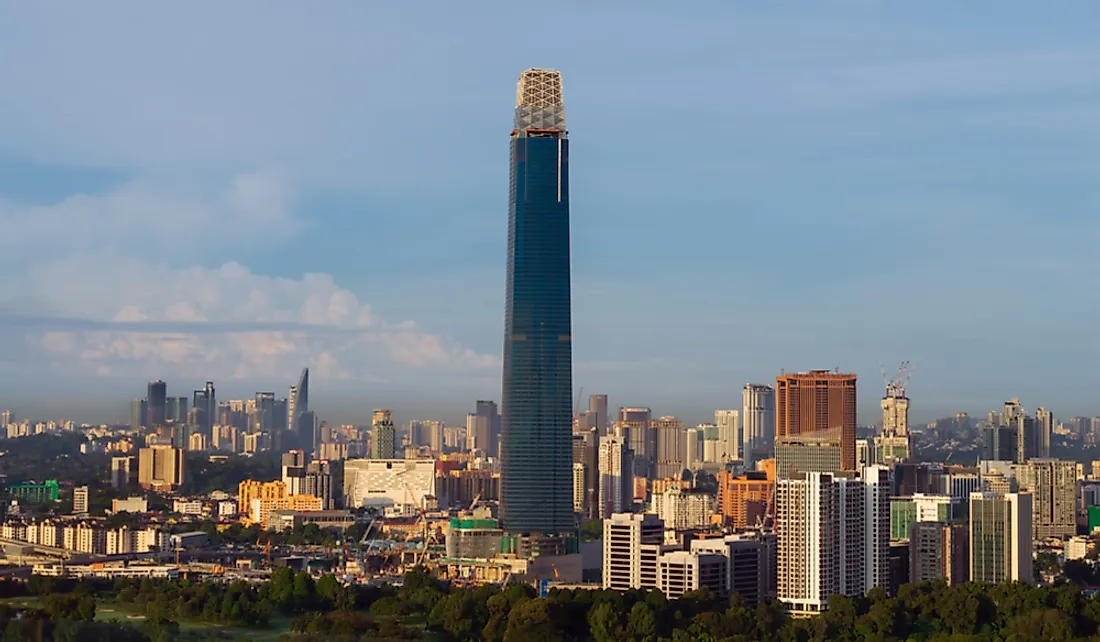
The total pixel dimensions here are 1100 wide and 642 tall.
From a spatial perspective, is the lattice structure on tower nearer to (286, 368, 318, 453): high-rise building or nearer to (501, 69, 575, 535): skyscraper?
(501, 69, 575, 535): skyscraper

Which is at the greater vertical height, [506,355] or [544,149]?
[544,149]

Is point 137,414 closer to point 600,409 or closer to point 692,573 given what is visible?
point 600,409

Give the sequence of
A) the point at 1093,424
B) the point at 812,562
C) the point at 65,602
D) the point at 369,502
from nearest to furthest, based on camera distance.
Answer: the point at 65,602 → the point at 812,562 → the point at 369,502 → the point at 1093,424

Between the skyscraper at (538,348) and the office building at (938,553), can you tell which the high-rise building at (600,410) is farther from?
the office building at (938,553)

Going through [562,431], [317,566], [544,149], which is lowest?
[317,566]

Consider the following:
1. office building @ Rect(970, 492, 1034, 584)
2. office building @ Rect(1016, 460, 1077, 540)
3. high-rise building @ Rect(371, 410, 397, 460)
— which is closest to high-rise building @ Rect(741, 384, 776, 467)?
high-rise building @ Rect(371, 410, 397, 460)

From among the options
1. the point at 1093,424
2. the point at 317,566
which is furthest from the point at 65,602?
the point at 1093,424

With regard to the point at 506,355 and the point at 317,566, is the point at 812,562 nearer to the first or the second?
the point at 317,566
